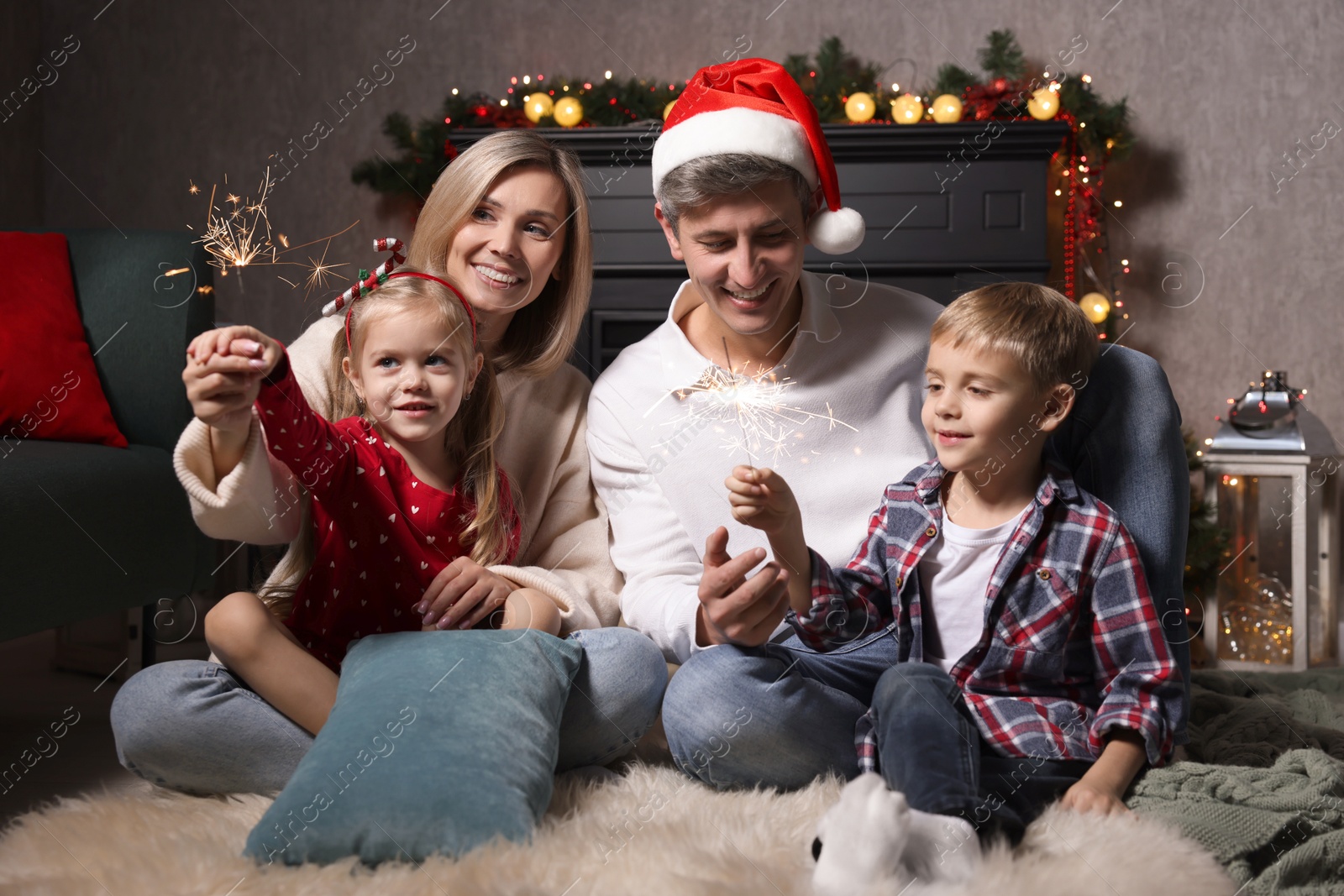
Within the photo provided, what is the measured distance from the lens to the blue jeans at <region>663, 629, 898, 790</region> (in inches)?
45.4

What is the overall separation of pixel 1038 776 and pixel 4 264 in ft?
6.00

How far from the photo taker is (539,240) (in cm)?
149

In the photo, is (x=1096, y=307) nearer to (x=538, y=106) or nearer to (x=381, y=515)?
(x=538, y=106)

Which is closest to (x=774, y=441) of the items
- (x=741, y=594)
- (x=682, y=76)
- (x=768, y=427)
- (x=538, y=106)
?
(x=768, y=427)

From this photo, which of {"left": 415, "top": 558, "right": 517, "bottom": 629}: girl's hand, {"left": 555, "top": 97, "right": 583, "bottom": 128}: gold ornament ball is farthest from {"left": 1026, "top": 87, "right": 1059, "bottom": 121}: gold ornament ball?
{"left": 415, "top": 558, "right": 517, "bottom": 629}: girl's hand

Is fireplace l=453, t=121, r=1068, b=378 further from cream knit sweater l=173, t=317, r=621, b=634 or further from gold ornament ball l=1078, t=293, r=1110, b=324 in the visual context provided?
cream knit sweater l=173, t=317, r=621, b=634

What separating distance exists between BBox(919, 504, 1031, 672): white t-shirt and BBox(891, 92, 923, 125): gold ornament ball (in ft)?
5.96

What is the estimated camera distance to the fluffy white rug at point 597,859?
901 mm

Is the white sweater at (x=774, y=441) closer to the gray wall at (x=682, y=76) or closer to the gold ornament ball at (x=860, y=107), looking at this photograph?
the gold ornament ball at (x=860, y=107)

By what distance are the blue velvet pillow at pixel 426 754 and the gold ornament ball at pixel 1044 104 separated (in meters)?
2.19

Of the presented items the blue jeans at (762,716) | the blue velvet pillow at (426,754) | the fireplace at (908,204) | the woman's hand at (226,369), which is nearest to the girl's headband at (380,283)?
the woman's hand at (226,369)

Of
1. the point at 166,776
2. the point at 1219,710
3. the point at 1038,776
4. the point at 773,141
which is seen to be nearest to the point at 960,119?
the point at 773,141

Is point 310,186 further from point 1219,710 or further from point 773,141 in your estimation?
point 1219,710

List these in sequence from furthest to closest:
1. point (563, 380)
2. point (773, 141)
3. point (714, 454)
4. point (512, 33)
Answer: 1. point (512, 33)
2. point (563, 380)
3. point (714, 454)
4. point (773, 141)
